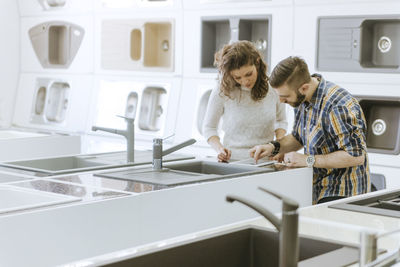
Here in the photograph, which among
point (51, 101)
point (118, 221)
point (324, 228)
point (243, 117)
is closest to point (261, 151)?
point (243, 117)

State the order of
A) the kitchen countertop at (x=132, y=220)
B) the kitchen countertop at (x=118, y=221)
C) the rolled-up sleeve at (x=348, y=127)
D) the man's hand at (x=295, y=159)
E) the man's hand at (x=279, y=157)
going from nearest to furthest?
the kitchen countertop at (x=132, y=220) < the kitchen countertop at (x=118, y=221) < the rolled-up sleeve at (x=348, y=127) < the man's hand at (x=295, y=159) < the man's hand at (x=279, y=157)

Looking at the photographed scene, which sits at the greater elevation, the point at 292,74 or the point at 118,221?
the point at 292,74

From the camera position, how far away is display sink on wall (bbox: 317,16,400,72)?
431 cm

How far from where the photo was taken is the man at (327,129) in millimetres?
2881

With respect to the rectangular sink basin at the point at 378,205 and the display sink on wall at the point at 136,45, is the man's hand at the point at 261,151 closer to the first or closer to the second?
the rectangular sink basin at the point at 378,205

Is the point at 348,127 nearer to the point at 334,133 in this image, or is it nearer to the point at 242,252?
the point at 334,133

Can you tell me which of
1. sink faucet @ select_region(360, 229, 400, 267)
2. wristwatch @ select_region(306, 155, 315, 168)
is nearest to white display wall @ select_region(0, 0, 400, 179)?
wristwatch @ select_region(306, 155, 315, 168)

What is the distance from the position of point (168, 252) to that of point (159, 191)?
85cm

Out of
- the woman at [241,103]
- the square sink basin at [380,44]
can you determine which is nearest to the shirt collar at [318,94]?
the woman at [241,103]

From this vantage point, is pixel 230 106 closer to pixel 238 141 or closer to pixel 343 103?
pixel 238 141

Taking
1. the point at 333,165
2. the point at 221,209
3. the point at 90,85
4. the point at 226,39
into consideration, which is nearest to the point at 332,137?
the point at 333,165

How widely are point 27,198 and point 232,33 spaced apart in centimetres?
279

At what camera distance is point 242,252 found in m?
1.88

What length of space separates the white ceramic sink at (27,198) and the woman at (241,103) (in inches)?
45.5
